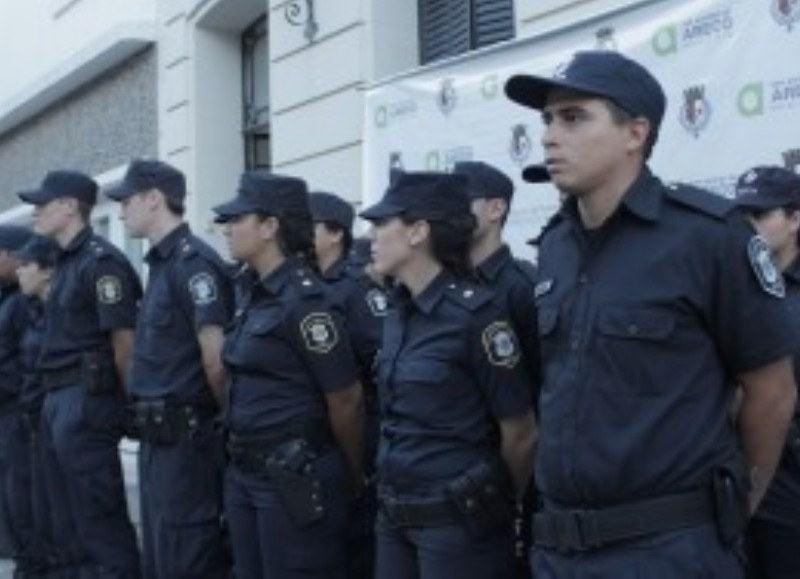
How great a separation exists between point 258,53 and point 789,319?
27.7ft

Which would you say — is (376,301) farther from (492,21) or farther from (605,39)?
(492,21)

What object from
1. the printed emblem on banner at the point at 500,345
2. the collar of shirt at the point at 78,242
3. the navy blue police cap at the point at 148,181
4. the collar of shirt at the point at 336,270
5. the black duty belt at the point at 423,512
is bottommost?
the black duty belt at the point at 423,512

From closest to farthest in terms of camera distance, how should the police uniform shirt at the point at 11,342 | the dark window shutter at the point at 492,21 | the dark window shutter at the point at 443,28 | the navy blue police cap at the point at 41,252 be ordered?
the navy blue police cap at the point at 41,252, the police uniform shirt at the point at 11,342, the dark window shutter at the point at 492,21, the dark window shutter at the point at 443,28

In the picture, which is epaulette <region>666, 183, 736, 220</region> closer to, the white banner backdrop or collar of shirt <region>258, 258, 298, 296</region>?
the white banner backdrop

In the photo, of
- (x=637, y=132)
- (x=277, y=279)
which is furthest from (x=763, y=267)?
(x=277, y=279)

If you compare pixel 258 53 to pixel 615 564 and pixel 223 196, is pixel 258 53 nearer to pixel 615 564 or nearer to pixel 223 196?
pixel 223 196

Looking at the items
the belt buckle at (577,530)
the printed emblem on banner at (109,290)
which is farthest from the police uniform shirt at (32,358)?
the belt buckle at (577,530)

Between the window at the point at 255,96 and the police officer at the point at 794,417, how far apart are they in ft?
23.2

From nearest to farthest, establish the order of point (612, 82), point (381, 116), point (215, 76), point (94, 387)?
point (612, 82) → point (94, 387) → point (381, 116) → point (215, 76)

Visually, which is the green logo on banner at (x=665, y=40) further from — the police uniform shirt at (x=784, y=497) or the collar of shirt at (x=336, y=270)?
the collar of shirt at (x=336, y=270)

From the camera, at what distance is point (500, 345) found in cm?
368

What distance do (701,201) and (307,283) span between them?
2.05 m

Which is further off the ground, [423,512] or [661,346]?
[661,346]

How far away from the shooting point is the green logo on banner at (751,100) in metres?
4.39
